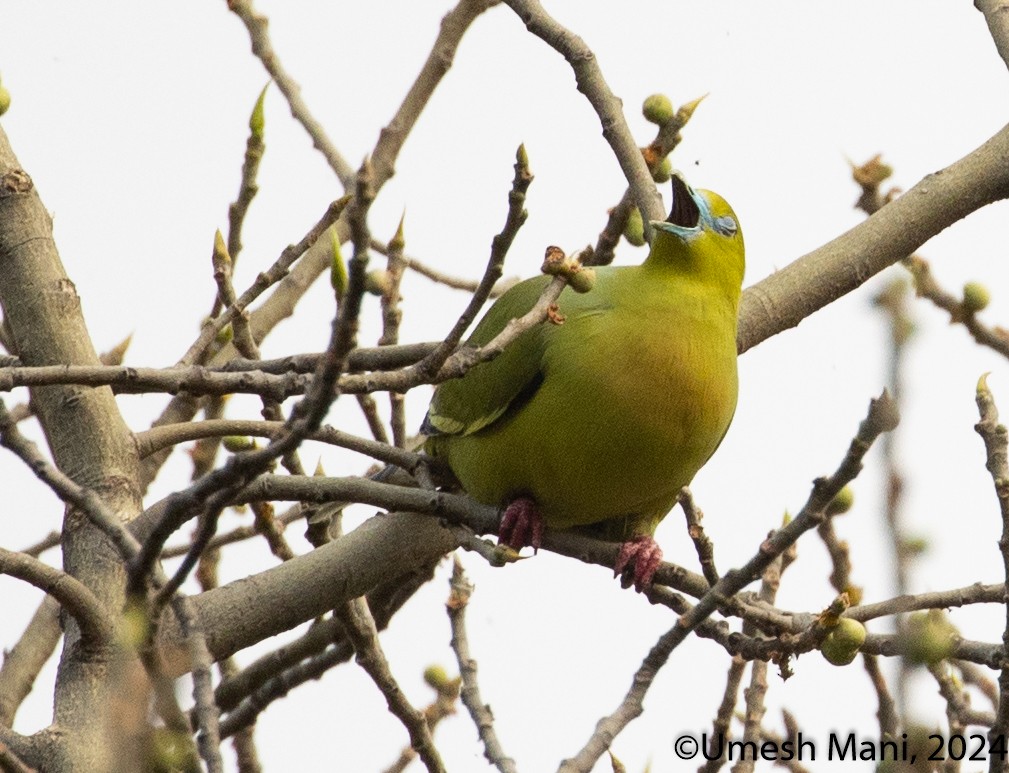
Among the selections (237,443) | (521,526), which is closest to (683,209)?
(521,526)

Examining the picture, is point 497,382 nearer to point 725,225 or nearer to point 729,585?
point 725,225

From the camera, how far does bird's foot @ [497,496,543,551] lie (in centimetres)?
382

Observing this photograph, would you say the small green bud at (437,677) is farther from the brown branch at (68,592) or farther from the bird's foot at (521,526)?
the brown branch at (68,592)

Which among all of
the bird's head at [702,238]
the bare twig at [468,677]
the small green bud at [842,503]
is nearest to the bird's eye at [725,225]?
the bird's head at [702,238]

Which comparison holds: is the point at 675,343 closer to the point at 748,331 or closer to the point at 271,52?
the point at 748,331

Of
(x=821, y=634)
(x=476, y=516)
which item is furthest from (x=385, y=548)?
(x=821, y=634)

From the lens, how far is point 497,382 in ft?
13.2

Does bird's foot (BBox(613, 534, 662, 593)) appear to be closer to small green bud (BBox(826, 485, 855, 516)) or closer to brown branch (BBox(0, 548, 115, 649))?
small green bud (BBox(826, 485, 855, 516))

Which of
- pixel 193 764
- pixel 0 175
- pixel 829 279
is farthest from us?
pixel 829 279

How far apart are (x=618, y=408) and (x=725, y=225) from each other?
89 cm

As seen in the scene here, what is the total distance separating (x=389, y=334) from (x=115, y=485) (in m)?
1.02

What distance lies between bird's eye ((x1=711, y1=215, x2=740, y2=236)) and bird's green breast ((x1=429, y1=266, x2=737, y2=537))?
1.04 feet

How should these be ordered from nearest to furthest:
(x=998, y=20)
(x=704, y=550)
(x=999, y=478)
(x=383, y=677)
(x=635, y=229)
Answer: (x=999, y=478) → (x=704, y=550) → (x=383, y=677) → (x=998, y=20) → (x=635, y=229)

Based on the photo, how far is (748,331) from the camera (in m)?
4.13
